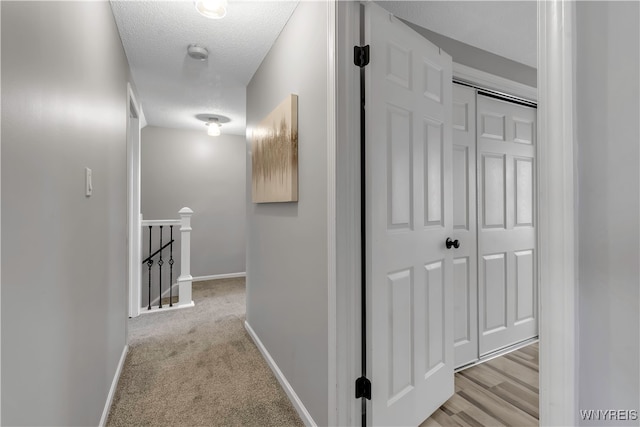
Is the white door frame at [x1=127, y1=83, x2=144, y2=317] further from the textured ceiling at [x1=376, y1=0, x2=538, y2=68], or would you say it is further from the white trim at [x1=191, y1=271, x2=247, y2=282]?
the textured ceiling at [x1=376, y1=0, x2=538, y2=68]

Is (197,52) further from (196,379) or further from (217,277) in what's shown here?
(217,277)

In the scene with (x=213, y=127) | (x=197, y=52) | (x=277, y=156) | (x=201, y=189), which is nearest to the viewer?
(x=277, y=156)

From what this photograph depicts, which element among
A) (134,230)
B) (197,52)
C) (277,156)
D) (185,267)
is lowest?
(185,267)

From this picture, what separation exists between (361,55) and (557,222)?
1113 millimetres

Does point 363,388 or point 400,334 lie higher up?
point 400,334

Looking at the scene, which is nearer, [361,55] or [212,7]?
[361,55]

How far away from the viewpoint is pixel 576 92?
19.8 inches

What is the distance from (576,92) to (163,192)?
5.26m

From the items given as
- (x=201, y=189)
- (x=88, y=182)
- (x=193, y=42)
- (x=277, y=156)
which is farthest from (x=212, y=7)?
(x=201, y=189)

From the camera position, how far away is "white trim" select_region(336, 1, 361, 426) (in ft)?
4.18

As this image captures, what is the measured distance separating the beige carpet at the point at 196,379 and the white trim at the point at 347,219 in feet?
1.77

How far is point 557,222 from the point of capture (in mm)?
510

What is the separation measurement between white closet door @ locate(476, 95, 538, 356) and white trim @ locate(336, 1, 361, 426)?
1.33 m

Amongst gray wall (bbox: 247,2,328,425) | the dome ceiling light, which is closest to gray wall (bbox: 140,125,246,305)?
the dome ceiling light
